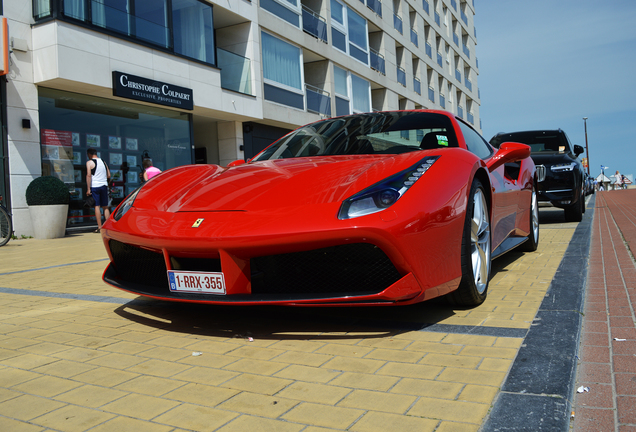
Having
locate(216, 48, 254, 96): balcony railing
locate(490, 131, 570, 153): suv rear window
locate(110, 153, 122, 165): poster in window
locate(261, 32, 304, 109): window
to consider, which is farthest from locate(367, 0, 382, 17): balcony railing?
locate(490, 131, 570, 153): suv rear window

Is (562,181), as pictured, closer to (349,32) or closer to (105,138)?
(105,138)

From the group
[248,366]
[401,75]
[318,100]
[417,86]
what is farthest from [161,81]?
[417,86]

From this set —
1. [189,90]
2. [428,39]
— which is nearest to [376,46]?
[428,39]

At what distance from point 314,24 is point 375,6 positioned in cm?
670

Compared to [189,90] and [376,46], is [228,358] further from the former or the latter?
[376,46]

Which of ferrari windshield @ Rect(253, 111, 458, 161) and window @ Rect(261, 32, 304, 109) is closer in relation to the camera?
ferrari windshield @ Rect(253, 111, 458, 161)

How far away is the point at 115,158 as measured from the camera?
12469 mm

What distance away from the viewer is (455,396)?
1806mm

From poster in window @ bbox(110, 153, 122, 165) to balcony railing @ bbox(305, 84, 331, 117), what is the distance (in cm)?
789

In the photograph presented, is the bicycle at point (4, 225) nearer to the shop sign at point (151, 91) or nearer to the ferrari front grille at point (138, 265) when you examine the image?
the shop sign at point (151, 91)

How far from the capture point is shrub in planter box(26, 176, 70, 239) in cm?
959

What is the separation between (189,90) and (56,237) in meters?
5.16

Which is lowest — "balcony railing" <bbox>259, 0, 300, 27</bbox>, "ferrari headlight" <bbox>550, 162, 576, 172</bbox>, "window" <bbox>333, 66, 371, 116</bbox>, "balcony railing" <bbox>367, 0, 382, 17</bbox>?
"ferrari headlight" <bbox>550, 162, 576, 172</bbox>

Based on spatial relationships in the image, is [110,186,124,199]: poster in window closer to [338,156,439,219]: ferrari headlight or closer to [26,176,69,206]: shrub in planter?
[26,176,69,206]: shrub in planter
